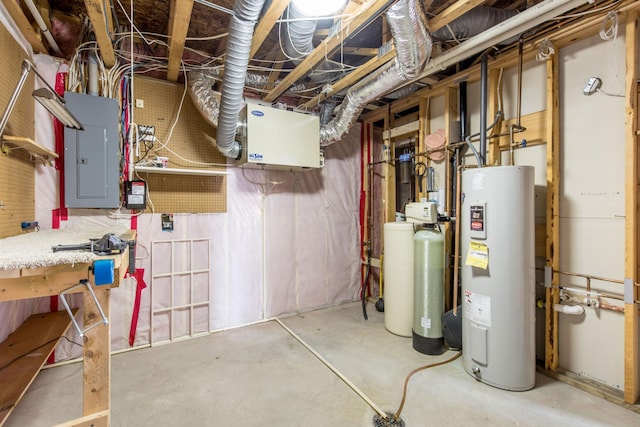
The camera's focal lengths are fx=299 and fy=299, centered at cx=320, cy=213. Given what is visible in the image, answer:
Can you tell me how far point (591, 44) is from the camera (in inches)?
84.6

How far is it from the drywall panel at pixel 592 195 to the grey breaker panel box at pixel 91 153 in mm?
3587

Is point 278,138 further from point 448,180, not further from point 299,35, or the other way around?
point 448,180

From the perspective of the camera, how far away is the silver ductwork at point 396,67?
6.00 feet

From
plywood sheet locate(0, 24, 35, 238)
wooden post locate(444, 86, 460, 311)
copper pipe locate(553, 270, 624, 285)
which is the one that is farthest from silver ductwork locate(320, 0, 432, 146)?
plywood sheet locate(0, 24, 35, 238)

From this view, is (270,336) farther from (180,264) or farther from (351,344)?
(180,264)

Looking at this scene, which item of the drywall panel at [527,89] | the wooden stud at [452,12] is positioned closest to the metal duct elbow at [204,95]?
the wooden stud at [452,12]

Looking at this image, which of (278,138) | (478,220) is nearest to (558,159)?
(478,220)

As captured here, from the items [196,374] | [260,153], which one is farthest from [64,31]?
[196,374]

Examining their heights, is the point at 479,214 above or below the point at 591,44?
below

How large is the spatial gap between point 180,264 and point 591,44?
3.84 m

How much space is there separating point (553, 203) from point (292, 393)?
2377 millimetres

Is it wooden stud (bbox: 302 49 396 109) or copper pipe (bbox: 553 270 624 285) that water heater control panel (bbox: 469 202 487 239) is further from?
wooden stud (bbox: 302 49 396 109)

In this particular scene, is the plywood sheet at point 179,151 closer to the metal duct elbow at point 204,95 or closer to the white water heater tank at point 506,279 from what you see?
the metal duct elbow at point 204,95

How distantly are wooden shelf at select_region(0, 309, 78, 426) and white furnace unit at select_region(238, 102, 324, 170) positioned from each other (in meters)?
2.00
